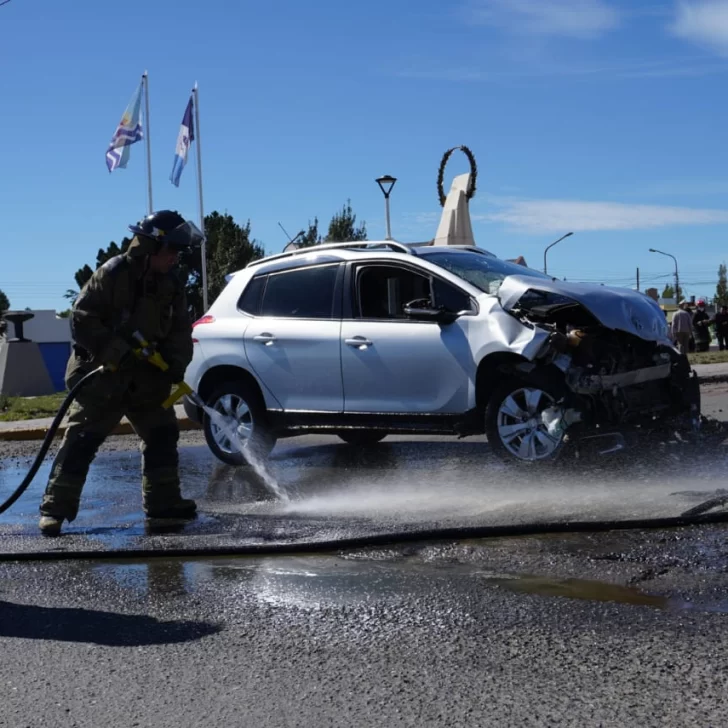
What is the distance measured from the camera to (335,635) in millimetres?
4074

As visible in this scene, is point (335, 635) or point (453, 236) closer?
point (335, 635)

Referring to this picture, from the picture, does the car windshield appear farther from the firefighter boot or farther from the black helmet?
the firefighter boot

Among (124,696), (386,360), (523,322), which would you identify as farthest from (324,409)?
(124,696)

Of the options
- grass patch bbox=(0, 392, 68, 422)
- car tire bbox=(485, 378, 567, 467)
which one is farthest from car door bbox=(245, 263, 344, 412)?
grass patch bbox=(0, 392, 68, 422)

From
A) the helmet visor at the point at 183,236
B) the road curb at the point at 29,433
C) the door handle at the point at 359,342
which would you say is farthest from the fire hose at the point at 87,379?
the road curb at the point at 29,433

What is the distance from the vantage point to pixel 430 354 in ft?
27.0

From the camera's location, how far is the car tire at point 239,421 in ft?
30.1

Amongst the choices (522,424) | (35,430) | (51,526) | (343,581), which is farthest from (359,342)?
(35,430)

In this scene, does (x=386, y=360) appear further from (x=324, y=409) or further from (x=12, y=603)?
(x=12, y=603)

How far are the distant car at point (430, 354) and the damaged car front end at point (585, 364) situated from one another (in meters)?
0.01

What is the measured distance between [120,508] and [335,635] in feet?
11.9

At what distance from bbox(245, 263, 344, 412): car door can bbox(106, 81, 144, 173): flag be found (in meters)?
26.9

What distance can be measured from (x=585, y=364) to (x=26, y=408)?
10.6 metres

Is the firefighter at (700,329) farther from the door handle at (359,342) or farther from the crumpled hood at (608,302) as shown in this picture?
the door handle at (359,342)
